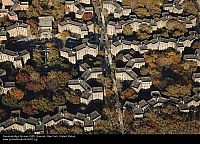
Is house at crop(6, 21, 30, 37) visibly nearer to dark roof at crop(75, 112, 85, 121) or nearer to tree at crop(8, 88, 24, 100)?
tree at crop(8, 88, 24, 100)

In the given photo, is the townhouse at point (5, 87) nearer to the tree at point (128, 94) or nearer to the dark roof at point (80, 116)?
the dark roof at point (80, 116)

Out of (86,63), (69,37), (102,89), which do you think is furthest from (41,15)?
(102,89)

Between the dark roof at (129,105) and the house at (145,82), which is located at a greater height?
the house at (145,82)

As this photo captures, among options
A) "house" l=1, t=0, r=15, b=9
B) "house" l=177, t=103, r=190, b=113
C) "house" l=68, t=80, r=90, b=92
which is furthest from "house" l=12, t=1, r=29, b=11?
"house" l=177, t=103, r=190, b=113

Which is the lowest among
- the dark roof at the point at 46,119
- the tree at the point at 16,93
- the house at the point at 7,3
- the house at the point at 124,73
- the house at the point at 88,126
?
the house at the point at 88,126

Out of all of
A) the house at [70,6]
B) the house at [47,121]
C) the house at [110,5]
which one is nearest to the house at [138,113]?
the house at [47,121]

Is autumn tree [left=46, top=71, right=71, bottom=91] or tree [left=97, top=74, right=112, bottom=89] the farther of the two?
tree [left=97, top=74, right=112, bottom=89]

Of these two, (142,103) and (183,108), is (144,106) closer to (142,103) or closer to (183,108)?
(142,103)
